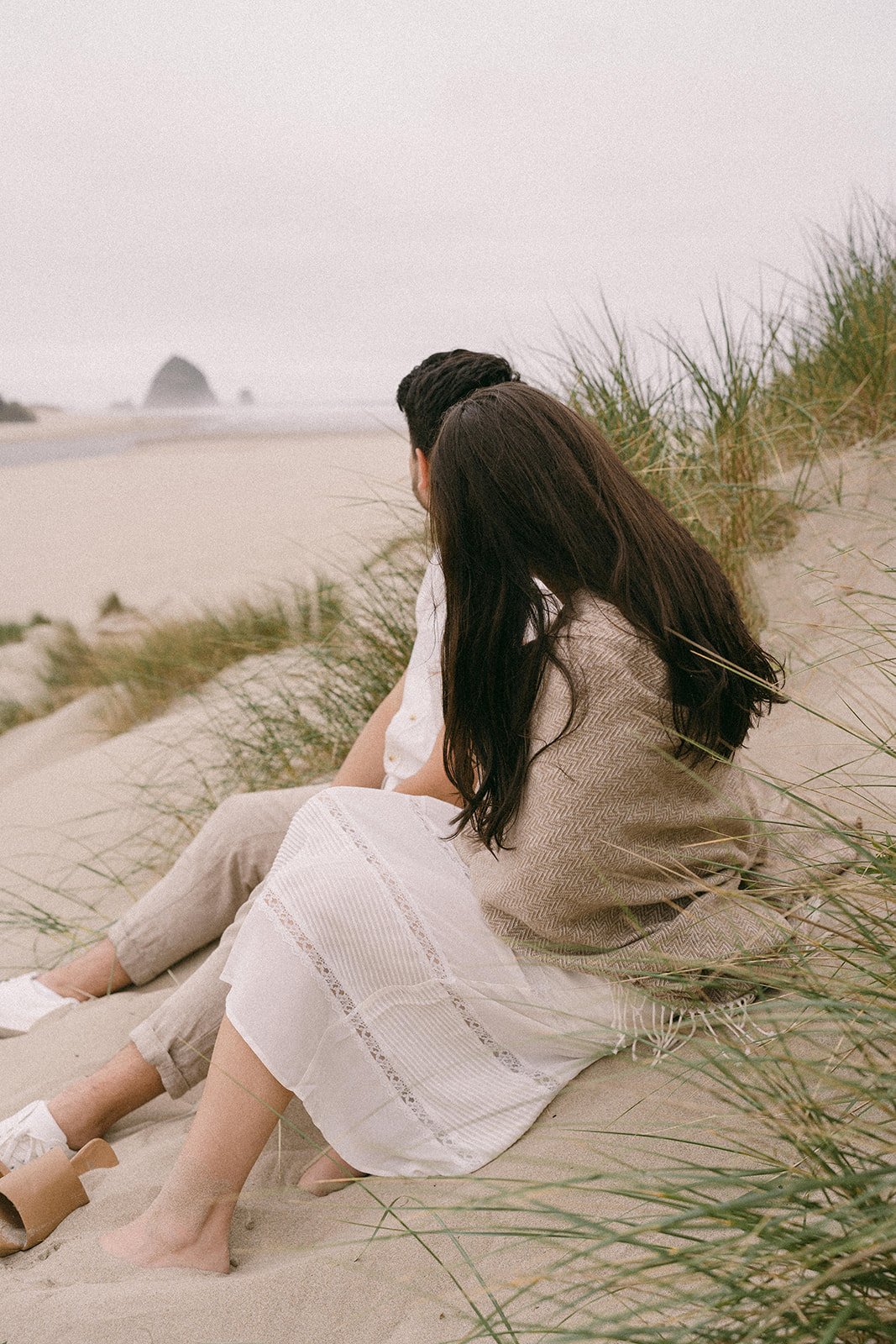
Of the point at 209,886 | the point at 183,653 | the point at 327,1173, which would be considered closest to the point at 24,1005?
the point at 209,886

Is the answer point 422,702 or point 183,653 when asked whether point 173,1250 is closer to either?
point 422,702

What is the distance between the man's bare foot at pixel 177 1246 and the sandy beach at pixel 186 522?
158cm

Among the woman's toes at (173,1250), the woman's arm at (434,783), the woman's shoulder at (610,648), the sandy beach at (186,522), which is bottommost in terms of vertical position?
the sandy beach at (186,522)

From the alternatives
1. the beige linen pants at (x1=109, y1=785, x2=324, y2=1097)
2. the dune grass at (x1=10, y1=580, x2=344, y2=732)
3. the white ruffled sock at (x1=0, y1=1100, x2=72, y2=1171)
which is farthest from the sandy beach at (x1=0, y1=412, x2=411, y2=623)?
the white ruffled sock at (x1=0, y1=1100, x2=72, y2=1171)

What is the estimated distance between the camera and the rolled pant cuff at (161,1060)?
1.86m

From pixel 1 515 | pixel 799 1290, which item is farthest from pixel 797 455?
pixel 1 515

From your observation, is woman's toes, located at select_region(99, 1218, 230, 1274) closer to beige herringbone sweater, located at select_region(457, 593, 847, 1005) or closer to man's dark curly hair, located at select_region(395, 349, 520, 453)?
beige herringbone sweater, located at select_region(457, 593, 847, 1005)

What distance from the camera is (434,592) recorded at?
2262 millimetres

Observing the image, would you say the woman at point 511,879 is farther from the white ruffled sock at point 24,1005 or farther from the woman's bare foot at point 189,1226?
the white ruffled sock at point 24,1005

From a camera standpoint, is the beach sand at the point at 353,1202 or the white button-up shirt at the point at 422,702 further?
the white button-up shirt at the point at 422,702

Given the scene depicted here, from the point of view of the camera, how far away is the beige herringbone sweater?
150 centimetres

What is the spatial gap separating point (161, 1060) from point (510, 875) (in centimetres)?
71

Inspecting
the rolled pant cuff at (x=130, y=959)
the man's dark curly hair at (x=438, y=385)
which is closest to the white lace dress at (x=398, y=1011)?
the rolled pant cuff at (x=130, y=959)

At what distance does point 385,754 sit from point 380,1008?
0.81m
